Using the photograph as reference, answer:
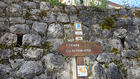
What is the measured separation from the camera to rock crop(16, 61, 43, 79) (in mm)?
2467

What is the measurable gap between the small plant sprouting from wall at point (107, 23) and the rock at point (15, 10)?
1738 millimetres

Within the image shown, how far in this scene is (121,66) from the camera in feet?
9.78

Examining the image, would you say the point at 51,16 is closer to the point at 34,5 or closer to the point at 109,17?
the point at 34,5

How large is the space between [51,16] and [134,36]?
1.92 m

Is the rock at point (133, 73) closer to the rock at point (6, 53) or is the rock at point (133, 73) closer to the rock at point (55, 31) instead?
the rock at point (55, 31)

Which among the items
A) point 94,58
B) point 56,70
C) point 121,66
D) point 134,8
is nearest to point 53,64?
point 56,70

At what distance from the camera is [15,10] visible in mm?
2844

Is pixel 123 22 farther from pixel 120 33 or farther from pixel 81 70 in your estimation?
pixel 81 70

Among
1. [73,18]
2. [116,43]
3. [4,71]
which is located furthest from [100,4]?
[4,71]

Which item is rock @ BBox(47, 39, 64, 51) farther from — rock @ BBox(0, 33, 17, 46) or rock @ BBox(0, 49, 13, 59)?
rock @ BBox(0, 49, 13, 59)

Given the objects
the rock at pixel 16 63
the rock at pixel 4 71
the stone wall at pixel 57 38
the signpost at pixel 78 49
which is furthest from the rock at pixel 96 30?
the rock at pixel 4 71

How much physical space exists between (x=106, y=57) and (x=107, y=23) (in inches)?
31.9

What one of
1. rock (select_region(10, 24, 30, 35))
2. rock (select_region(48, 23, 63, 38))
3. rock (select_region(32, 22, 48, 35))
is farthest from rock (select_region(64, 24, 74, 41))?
rock (select_region(10, 24, 30, 35))

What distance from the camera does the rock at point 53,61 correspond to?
2.65 m
